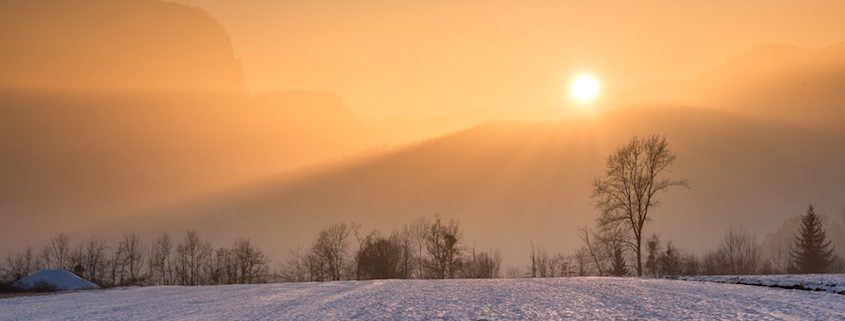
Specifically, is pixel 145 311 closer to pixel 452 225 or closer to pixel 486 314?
pixel 486 314

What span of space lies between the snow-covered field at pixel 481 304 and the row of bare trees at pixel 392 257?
218 feet

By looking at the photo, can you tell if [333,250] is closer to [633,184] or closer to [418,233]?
[418,233]

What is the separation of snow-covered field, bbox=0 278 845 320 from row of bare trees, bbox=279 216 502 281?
6642 centimetres

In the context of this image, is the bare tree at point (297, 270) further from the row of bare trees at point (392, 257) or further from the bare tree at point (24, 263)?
the bare tree at point (24, 263)

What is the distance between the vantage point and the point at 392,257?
109375 mm

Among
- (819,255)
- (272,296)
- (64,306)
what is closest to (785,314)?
(272,296)

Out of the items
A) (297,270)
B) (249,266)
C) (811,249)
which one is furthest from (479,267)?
(811,249)

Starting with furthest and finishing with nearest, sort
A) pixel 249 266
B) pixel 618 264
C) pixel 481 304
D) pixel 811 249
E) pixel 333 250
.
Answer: pixel 249 266 < pixel 333 250 < pixel 811 249 < pixel 618 264 < pixel 481 304

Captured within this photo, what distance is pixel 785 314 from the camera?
21.9 meters

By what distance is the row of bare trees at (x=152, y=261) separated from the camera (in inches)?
5177

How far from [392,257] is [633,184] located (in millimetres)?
53669

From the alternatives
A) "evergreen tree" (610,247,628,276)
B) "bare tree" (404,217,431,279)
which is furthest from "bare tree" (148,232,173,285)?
"evergreen tree" (610,247,628,276)

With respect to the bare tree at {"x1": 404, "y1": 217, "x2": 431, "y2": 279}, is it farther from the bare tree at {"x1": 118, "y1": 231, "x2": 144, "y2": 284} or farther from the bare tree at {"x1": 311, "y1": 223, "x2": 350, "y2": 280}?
the bare tree at {"x1": 118, "y1": 231, "x2": 144, "y2": 284}

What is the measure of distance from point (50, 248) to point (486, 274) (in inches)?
4040
